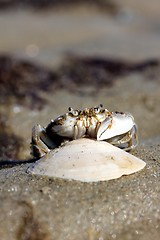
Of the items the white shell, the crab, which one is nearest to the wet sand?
the white shell

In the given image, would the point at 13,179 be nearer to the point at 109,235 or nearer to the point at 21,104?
the point at 109,235

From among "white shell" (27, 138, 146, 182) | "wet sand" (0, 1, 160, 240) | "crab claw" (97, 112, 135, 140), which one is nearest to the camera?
"wet sand" (0, 1, 160, 240)

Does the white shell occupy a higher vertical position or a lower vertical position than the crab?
lower

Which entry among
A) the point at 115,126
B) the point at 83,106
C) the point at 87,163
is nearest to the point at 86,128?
the point at 115,126

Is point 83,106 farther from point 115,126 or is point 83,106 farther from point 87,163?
point 87,163

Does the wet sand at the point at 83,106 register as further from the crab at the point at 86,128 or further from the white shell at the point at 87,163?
the crab at the point at 86,128

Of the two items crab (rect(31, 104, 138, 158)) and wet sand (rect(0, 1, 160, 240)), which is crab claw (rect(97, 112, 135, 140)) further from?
wet sand (rect(0, 1, 160, 240))

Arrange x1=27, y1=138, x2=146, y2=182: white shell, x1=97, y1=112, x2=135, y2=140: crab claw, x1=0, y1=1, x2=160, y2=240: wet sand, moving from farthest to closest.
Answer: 1. x1=97, y1=112, x2=135, y2=140: crab claw
2. x1=27, y1=138, x2=146, y2=182: white shell
3. x1=0, y1=1, x2=160, y2=240: wet sand
